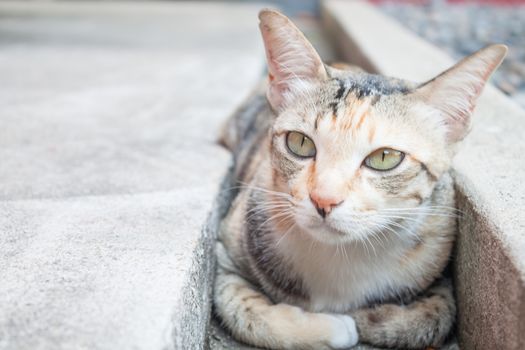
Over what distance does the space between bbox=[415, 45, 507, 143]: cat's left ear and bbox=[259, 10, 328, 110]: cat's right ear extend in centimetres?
30

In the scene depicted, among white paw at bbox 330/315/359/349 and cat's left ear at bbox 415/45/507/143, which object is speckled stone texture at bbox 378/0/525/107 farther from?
white paw at bbox 330/315/359/349

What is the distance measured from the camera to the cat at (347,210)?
1381 millimetres

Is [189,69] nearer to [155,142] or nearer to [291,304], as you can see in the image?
[155,142]

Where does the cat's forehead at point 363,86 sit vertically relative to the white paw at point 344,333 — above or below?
above

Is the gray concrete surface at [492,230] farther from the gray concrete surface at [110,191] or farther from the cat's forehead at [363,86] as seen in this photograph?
the gray concrete surface at [110,191]

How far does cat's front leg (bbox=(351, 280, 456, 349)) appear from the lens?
155cm

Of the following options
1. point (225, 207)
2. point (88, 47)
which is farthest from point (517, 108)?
point (88, 47)

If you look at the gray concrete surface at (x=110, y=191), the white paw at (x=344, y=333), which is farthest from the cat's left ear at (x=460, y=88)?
the gray concrete surface at (x=110, y=191)

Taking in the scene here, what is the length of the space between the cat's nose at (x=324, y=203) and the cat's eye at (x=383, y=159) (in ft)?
0.49

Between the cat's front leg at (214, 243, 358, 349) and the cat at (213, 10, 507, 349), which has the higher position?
the cat at (213, 10, 507, 349)

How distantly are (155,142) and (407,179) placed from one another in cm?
121

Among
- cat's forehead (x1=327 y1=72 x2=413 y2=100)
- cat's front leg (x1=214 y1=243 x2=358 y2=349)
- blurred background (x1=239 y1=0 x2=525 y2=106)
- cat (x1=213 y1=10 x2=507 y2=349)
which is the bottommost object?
blurred background (x1=239 y1=0 x2=525 y2=106)

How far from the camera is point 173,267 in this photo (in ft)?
4.52

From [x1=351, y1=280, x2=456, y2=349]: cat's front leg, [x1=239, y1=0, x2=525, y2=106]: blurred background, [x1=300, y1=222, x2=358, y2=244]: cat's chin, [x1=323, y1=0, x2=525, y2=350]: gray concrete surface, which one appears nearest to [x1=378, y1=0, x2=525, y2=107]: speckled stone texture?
[x1=239, y1=0, x2=525, y2=106]: blurred background
